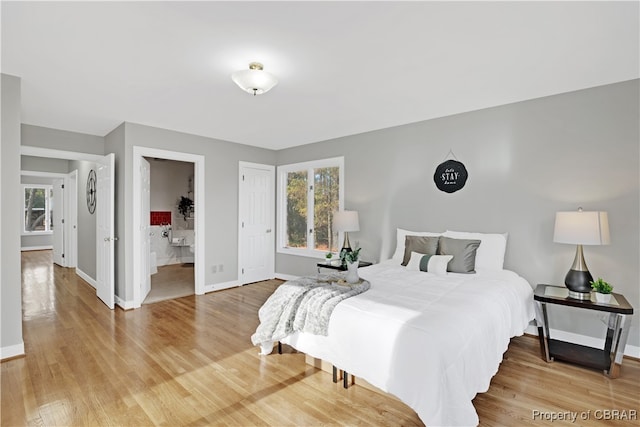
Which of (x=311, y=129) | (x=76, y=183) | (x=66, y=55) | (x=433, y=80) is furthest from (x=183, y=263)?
(x=433, y=80)

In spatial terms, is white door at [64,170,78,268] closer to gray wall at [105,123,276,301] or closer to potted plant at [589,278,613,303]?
gray wall at [105,123,276,301]

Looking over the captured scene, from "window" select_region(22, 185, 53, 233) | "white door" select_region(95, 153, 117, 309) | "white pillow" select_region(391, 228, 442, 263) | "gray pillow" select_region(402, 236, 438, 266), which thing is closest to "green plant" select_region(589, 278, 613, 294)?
"gray pillow" select_region(402, 236, 438, 266)

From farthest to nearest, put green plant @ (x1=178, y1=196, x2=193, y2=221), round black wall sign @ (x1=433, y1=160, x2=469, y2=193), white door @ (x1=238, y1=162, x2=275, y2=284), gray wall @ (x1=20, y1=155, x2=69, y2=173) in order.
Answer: green plant @ (x1=178, y1=196, x2=193, y2=221) < gray wall @ (x1=20, y1=155, x2=69, y2=173) < white door @ (x1=238, y1=162, x2=275, y2=284) < round black wall sign @ (x1=433, y1=160, x2=469, y2=193)

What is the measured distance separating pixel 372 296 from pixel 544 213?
2.21 meters

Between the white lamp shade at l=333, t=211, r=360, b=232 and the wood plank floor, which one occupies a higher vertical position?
the white lamp shade at l=333, t=211, r=360, b=232

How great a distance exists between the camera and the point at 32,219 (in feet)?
32.4

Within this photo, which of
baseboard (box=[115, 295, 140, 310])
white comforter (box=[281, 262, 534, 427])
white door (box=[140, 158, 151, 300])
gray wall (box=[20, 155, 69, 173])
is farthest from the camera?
gray wall (box=[20, 155, 69, 173])

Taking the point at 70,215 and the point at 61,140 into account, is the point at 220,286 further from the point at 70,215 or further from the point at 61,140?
the point at 70,215

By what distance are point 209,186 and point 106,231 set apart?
1548 millimetres

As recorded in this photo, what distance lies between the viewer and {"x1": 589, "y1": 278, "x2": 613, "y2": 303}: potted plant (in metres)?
2.64

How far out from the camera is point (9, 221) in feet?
9.07

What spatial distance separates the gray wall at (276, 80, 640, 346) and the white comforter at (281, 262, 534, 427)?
91cm

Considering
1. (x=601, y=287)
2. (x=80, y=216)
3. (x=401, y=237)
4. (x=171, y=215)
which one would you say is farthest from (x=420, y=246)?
(x=80, y=216)

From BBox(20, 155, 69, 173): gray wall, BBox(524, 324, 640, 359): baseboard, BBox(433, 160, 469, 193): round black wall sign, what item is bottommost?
BBox(524, 324, 640, 359): baseboard
